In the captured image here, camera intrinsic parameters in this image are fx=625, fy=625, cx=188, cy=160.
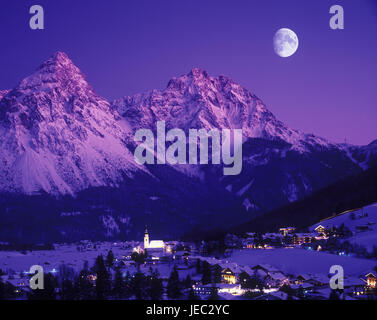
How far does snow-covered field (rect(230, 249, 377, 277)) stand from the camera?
80250 mm

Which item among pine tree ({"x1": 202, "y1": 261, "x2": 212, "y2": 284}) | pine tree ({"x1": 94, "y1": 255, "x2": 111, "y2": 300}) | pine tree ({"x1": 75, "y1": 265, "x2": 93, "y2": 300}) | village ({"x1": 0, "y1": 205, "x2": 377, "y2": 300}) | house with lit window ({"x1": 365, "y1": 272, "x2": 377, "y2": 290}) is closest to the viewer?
village ({"x1": 0, "y1": 205, "x2": 377, "y2": 300})

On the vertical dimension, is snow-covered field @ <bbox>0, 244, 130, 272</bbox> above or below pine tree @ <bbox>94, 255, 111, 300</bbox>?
below

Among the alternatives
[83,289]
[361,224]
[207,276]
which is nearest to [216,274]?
[207,276]

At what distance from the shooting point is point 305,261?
293 ft

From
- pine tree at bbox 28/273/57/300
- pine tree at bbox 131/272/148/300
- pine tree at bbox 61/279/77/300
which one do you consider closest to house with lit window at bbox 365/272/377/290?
pine tree at bbox 131/272/148/300

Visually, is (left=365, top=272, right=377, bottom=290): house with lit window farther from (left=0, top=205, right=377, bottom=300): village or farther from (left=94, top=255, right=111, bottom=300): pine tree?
(left=94, top=255, right=111, bottom=300): pine tree

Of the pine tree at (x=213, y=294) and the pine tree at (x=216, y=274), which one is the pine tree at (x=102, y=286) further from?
the pine tree at (x=216, y=274)

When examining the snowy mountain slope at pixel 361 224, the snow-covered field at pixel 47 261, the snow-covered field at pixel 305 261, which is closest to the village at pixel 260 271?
the snow-covered field at pixel 305 261

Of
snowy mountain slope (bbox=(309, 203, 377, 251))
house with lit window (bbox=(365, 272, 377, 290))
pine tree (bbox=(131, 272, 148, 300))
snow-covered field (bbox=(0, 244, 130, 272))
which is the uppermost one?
snowy mountain slope (bbox=(309, 203, 377, 251))

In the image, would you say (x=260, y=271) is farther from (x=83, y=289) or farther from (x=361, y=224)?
(x=361, y=224)
